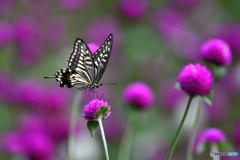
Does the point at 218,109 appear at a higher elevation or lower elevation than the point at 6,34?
lower

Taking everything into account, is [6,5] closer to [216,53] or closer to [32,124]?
[32,124]

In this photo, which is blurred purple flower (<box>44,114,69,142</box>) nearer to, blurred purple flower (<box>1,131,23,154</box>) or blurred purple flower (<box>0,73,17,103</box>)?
blurred purple flower (<box>1,131,23,154</box>)

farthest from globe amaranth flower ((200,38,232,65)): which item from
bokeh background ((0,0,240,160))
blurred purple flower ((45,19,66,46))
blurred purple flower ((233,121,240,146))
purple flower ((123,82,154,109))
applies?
blurred purple flower ((45,19,66,46))

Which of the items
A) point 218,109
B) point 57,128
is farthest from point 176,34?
point 57,128

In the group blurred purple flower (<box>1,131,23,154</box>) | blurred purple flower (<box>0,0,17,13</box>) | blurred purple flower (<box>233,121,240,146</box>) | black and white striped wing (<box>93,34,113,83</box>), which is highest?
blurred purple flower (<box>0,0,17,13</box>)

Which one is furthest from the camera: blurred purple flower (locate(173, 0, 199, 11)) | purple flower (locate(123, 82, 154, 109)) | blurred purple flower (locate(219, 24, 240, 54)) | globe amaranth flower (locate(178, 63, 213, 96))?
blurred purple flower (locate(173, 0, 199, 11))

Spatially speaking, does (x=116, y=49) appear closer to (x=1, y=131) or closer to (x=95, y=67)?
(x=1, y=131)
